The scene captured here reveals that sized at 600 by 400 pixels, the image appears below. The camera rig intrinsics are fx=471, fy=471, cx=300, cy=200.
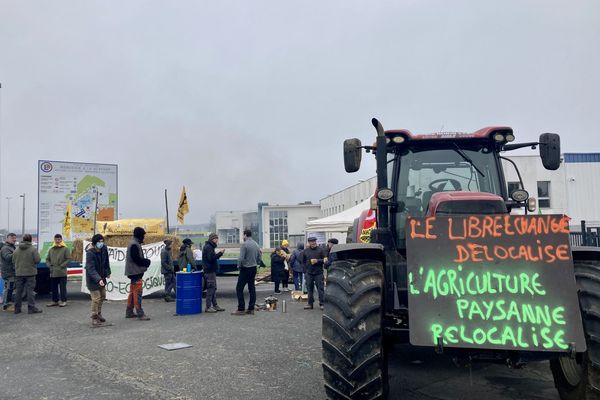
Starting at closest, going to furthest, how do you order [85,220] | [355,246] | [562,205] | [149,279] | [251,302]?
1. [355,246]
2. [251,302]
3. [149,279]
4. [85,220]
5. [562,205]

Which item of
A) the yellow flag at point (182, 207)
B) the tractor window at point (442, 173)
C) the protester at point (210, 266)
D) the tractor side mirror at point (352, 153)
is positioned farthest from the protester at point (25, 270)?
the tractor window at point (442, 173)

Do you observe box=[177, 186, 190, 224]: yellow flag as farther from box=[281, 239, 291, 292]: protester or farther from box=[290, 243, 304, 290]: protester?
box=[290, 243, 304, 290]: protester

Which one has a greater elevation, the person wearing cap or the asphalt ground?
the person wearing cap

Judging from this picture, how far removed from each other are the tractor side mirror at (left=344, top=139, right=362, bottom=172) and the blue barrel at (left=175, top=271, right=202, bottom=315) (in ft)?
21.5

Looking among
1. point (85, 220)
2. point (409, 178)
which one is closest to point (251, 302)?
point (409, 178)

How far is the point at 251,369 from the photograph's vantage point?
5.98 meters

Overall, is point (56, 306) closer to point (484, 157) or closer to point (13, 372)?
point (13, 372)

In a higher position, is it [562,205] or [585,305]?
[562,205]

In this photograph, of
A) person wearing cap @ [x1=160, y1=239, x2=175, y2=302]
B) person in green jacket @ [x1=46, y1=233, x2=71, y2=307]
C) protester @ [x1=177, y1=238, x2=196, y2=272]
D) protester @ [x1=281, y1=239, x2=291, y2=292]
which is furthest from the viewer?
protester @ [x1=281, y1=239, x2=291, y2=292]

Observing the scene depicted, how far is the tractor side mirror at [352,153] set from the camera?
4836 millimetres

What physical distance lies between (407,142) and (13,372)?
5784 millimetres

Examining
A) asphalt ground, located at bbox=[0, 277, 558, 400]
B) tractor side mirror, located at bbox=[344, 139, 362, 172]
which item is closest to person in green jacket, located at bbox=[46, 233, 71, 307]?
asphalt ground, located at bbox=[0, 277, 558, 400]

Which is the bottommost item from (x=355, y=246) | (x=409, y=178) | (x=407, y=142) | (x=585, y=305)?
(x=585, y=305)

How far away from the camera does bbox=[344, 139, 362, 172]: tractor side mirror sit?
4.84 meters
